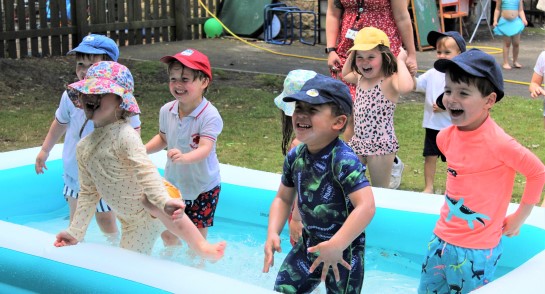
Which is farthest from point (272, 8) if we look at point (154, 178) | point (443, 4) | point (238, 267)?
point (154, 178)

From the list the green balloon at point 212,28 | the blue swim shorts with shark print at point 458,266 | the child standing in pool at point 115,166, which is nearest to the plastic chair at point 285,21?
the green balloon at point 212,28

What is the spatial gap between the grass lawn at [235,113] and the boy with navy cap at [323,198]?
8.58 ft

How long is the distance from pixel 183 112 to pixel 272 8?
9.44m

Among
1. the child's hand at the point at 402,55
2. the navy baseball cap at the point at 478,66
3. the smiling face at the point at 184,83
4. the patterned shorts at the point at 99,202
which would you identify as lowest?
the patterned shorts at the point at 99,202

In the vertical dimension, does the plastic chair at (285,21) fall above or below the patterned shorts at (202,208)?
below

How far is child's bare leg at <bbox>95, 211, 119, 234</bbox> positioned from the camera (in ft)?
15.5

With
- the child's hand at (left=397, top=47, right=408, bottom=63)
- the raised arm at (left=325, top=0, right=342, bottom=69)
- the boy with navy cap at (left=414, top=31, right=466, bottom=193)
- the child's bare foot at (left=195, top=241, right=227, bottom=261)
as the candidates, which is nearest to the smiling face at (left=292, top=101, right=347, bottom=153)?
the child's bare foot at (left=195, top=241, right=227, bottom=261)

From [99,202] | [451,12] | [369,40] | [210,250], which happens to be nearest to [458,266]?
[210,250]

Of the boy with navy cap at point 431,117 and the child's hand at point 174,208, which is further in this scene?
the boy with navy cap at point 431,117

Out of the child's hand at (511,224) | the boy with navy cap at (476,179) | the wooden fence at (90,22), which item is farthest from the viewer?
the wooden fence at (90,22)

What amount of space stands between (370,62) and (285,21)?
8616 millimetres

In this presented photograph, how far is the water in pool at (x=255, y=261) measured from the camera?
460cm

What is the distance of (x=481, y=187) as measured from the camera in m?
3.41

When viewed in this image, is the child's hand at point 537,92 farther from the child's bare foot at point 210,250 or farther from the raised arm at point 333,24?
the child's bare foot at point 210,250
